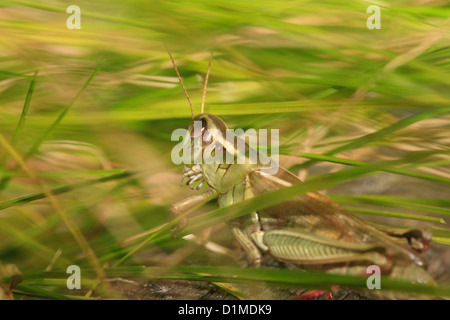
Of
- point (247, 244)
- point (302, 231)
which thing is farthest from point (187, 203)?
point (302, 231)

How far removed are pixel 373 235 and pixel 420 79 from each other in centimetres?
80

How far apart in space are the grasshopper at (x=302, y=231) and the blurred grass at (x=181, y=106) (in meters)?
0.15

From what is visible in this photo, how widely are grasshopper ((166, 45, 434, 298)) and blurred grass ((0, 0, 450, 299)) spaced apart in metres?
0.15

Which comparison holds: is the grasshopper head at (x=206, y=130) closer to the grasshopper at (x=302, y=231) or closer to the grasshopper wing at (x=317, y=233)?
the grasshopper at (x=302, y=231)

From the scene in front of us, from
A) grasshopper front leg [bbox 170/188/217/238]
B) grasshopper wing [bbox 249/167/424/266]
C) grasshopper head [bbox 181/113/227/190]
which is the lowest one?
grasshopper wing [bbox 249/167/424/266]

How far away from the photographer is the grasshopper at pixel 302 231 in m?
0.86

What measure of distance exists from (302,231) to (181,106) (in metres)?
0.68

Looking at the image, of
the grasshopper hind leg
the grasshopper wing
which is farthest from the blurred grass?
Result: the grasshopper wing

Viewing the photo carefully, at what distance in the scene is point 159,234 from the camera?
1.13 metres

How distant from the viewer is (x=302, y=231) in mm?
1026

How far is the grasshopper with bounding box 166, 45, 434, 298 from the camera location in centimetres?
86

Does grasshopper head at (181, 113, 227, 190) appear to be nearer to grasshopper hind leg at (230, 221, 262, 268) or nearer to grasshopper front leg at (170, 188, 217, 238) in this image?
grasshopper front leg at (170, 188, 217, 238)
